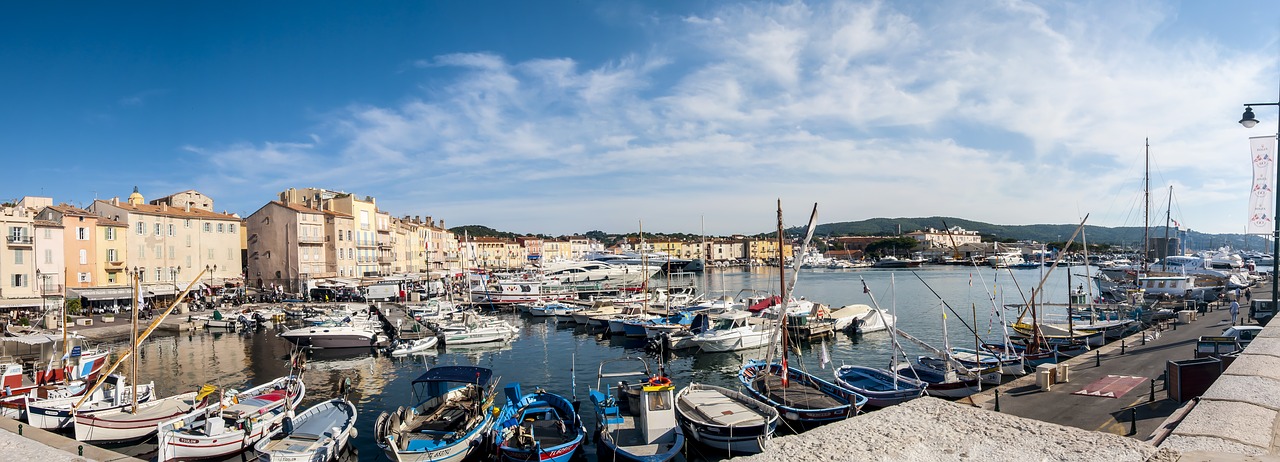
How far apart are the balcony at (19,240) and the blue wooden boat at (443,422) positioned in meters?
43.8

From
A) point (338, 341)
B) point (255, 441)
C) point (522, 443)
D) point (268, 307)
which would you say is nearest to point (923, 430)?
point (522, 443)

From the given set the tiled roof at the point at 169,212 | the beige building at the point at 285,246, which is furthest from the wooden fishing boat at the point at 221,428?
the beige building at the point at 285,246

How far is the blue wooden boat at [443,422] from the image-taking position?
14773mm

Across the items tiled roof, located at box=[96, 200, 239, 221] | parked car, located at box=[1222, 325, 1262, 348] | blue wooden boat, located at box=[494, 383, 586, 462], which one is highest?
tiled roof, located at box=[96, 200, 239, 221]

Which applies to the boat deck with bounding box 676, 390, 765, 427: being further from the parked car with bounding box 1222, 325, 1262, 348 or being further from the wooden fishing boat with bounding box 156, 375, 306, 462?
the parked car with bounding box 1222, 325, 1262, 348

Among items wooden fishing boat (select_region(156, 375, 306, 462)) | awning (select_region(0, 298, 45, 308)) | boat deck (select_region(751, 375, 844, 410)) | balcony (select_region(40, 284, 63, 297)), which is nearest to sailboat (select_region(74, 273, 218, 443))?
wooden fishing boat (select_region(156, 375, 306, 462))

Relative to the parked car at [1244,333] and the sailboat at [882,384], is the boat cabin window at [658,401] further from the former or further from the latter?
the parked car at [1244,333]

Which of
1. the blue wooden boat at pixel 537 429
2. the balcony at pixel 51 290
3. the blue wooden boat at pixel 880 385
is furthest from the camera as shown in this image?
the balcony at pixel 51 290

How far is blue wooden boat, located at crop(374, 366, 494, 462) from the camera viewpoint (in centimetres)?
1477

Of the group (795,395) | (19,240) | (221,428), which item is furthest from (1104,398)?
(19,240)

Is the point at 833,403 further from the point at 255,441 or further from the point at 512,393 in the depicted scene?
the point at 255,441

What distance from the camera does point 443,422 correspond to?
1648 cm

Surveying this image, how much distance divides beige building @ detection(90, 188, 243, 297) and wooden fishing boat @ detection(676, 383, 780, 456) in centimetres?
5305

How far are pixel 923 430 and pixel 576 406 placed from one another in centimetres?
1363
